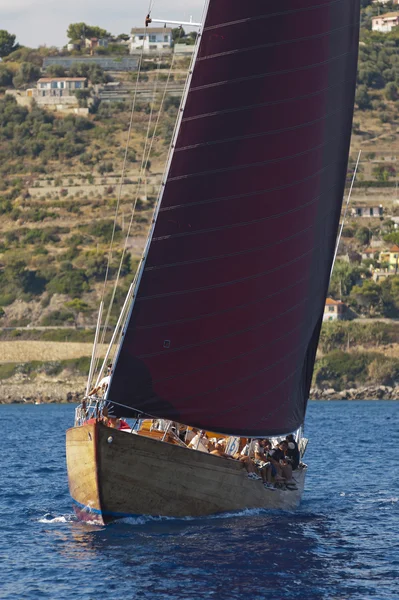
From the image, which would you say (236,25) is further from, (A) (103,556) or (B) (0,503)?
(B) (0,503)

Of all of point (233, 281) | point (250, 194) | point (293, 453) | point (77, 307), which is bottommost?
point (77, 307)

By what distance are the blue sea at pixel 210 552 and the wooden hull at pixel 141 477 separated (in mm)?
373

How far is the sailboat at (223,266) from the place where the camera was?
960 inches

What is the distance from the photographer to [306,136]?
2638 centimetres

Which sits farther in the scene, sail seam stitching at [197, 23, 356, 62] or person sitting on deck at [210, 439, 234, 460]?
person sitting on deck at [210, 439, 234, 460]

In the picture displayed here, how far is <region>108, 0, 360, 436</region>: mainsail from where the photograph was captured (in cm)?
2444

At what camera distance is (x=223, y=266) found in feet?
82.7

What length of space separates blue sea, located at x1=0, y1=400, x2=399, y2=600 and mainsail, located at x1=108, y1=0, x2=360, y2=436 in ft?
7.40

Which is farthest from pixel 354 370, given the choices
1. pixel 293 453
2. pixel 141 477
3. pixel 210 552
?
pixel 210 552

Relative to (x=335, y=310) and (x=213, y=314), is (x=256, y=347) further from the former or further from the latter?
(x=335, y=310)

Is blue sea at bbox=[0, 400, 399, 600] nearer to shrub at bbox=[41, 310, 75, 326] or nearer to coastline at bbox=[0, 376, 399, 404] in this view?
coastline at bbox=[0, 376, 399, 404]

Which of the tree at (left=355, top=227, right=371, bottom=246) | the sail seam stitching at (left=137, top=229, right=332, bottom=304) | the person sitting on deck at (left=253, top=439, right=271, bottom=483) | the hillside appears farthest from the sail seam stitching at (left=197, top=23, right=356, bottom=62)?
the tree at (left=355, top=227, right=371, bottom=246)

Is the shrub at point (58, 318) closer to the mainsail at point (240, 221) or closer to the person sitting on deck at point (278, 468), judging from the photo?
the person sitting on deck at point (278, 468)

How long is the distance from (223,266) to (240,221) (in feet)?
3.06
